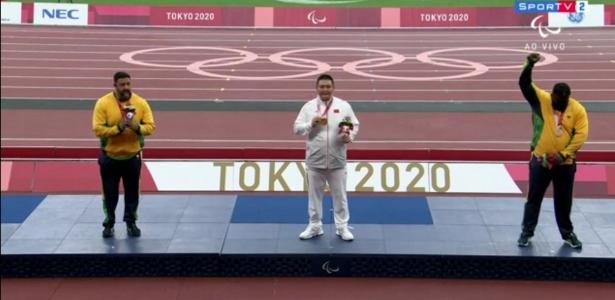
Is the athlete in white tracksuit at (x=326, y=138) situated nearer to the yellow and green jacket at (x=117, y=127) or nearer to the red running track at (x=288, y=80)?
the yellow and green jacket at (x=117, y=127)

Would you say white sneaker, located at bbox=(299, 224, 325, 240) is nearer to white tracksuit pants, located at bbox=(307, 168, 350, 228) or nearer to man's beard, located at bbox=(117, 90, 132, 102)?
white tracksuit pants, located at bbox=(307, 168, 350, 228)

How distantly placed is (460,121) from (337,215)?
7694mm

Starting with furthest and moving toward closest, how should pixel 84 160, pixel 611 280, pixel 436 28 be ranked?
1. pixel 436 28
2. pixel 84 160
3. pixel 611 280

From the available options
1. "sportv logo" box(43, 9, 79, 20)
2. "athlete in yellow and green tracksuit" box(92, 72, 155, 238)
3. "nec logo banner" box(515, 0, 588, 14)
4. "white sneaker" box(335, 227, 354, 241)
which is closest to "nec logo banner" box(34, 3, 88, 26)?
"sportv logo" box(43, 9, 79, 20)

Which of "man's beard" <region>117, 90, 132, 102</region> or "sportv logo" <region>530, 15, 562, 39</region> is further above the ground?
"sportv logo" <region>530, 15, 562, 39</region>

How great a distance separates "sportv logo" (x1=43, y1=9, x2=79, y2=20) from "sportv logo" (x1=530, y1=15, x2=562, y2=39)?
16.6 meters

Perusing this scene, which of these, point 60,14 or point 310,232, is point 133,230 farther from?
point 60,14

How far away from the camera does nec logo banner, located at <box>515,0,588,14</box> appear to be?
72.6ft

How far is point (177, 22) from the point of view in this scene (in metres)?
25.9

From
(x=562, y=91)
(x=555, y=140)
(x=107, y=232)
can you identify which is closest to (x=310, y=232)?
(x=107, y=232)

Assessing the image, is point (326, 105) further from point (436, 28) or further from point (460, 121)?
point (436, 28)

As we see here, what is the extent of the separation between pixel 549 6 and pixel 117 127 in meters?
20.1

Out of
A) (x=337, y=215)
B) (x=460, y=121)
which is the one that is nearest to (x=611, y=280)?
(x=337, y=215)

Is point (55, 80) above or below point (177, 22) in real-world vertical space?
below
